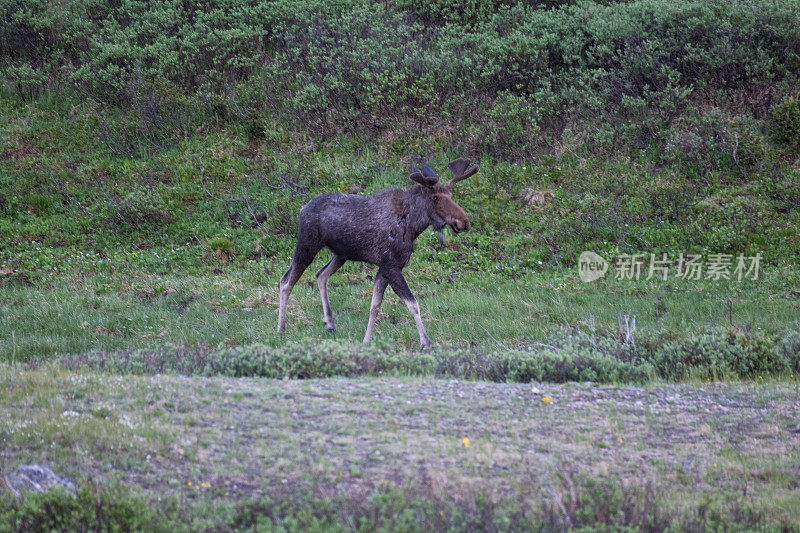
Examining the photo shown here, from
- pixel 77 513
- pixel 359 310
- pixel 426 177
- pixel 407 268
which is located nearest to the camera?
pixel 77 513

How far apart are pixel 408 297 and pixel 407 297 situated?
0.04 ft

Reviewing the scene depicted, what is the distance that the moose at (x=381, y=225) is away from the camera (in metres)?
10.1

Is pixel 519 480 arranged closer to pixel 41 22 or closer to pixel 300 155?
pixel 300 155

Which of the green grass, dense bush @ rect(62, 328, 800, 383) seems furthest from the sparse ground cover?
the green grass

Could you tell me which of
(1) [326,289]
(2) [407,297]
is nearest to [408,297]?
(2) [407,297]

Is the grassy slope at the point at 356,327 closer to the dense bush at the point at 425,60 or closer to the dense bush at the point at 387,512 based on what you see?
the dense bush at the point at 387,512

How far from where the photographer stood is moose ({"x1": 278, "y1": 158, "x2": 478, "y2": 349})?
33.1ft

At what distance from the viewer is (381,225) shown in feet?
33.4

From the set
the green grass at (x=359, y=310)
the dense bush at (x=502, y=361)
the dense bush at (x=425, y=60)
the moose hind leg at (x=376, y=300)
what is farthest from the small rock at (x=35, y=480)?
the dense bush at (x=425, y=60)

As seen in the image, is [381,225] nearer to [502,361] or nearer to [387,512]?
[502,361]

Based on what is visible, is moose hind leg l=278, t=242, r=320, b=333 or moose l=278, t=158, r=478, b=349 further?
moose hind leg l=278, t=242, r=320, b=333

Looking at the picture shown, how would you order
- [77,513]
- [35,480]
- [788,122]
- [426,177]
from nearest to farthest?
[77,513], [35,480], [426,177], [788,122]

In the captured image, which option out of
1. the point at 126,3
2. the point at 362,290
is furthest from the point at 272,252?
the point at 126,3

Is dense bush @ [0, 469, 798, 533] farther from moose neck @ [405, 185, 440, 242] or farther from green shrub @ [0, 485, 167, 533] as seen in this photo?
moose neck @ [405, 185, 440, 242]
